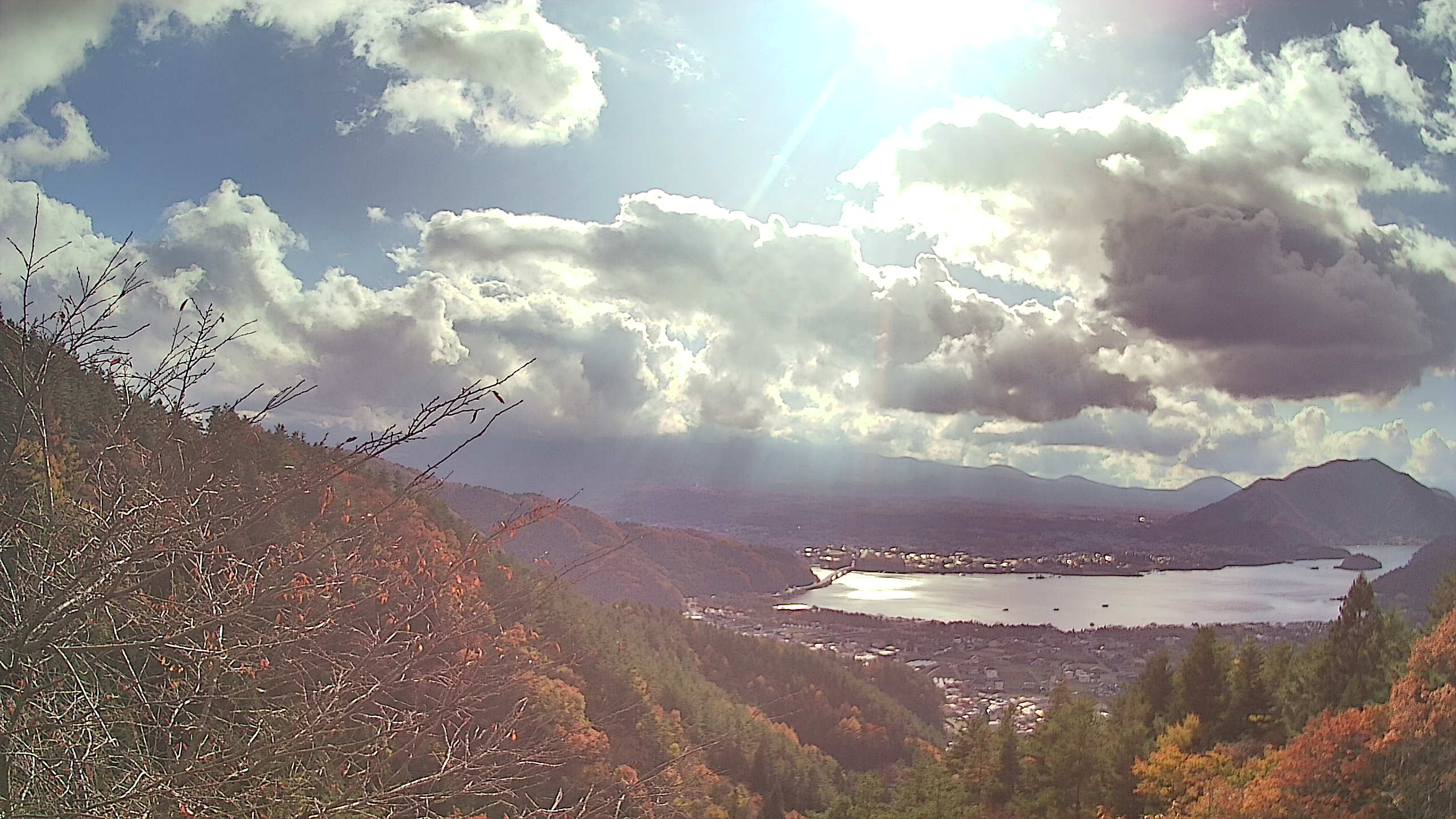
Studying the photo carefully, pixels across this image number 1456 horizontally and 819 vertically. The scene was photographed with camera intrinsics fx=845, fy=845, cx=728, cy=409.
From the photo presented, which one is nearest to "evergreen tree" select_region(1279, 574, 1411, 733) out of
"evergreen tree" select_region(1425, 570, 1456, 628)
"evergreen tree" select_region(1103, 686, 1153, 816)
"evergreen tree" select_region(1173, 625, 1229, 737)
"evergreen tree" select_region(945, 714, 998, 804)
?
"evergreen tree" select_region(1425, 570, 1456, 628)

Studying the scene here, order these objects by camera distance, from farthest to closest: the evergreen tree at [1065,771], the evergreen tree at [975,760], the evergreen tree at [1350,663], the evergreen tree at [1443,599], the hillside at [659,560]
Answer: the hillside at [659,560] < the evergreen tree at [975,760] < the evergreen tree at [1065,771] < the evergreen tree at [1443,599] < the evergreen tree at [1350,663]

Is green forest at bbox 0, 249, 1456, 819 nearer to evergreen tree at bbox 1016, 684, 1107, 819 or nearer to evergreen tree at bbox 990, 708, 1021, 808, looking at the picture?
evergreen tree at bbox 1016, 684, 1107, 819

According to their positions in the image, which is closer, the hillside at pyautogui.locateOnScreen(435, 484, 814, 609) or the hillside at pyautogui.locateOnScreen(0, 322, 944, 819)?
the hillside at pyautogui.locateOnScreen(0, 322, 944, 819)

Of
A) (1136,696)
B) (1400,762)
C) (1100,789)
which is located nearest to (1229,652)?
(1136,696)

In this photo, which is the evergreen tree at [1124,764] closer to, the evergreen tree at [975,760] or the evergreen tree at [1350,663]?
the evergreen tree at [975,760]

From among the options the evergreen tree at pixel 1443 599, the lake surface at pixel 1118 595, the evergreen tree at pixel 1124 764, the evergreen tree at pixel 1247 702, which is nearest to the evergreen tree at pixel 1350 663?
the evergreen tree at pixel 1443 599
